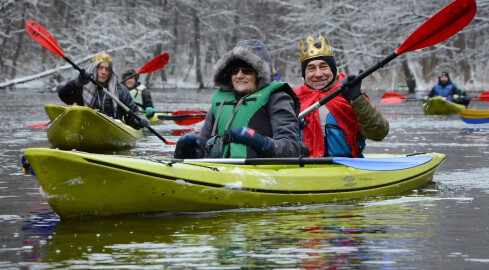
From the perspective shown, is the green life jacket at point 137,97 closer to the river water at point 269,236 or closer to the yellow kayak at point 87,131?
the yellow kayak at point 87,131

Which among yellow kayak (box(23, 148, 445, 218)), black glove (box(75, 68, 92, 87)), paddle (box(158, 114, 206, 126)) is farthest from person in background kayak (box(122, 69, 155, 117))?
yellow kayak (box(23, 148, 445, 218))

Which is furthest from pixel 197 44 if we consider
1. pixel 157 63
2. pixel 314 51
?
pixel 314 51

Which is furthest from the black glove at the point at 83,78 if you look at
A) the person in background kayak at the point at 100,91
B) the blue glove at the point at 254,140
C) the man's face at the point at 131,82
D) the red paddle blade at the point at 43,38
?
the man's face at the point at 131,82

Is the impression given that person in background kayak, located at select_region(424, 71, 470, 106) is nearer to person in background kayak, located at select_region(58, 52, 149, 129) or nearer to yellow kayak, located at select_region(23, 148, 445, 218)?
person in background kayak, located at select_region(58, 52, 149, 129)

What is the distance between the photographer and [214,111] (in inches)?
240

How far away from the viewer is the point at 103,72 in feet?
34.5

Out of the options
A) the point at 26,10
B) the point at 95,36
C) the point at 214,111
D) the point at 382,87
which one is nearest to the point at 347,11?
the point at 382,87

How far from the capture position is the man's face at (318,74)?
6.77m

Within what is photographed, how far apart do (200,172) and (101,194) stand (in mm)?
692

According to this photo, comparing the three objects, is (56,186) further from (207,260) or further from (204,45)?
(204,45)

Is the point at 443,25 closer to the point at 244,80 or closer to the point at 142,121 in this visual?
the point at 244,80

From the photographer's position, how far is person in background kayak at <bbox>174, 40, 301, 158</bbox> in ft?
19.2

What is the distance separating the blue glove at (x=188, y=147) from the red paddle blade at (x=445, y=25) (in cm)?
246

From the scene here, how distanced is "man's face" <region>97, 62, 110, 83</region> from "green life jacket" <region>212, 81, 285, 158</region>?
477 centimetres
